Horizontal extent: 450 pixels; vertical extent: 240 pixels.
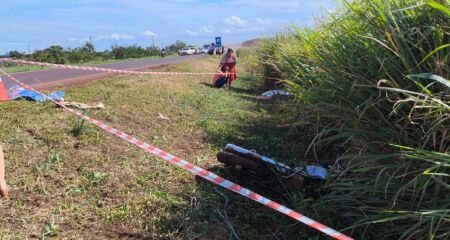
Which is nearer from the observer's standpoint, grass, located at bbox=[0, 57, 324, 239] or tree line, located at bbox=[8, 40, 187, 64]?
grass, located at bbox=[0, 57, 324, 239]

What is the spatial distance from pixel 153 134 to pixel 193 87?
6.62 meters

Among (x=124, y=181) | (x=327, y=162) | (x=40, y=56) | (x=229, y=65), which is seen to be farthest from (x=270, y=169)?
(x=40, y=56)

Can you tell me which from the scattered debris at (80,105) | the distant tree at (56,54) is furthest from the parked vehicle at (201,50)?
the scattered debris at (80,105)

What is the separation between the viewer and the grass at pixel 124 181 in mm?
3816

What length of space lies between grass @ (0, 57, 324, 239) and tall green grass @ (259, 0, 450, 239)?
514 millimetres

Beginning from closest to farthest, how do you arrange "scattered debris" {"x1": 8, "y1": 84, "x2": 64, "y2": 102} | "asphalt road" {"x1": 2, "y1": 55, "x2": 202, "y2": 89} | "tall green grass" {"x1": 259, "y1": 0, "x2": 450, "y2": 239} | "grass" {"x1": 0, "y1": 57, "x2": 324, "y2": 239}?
"tall green grass" {"x1": 259, "y1": 0, "x2": 450, "y2": 239}, "grass" {"x1": 0, "y1": 57, "x2": 324, "y2": 239}, "scattered debris" {"x1": 8, "y1": 84, "x2": 64, "y2": 102}, "asphalt road" {"x1": 2, "y1": 55, "x2": 202, "y2": 89}

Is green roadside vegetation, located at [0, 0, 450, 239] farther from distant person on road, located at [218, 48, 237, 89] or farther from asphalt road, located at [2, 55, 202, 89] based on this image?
distant person on road, located at [218, 48, 237, 89]

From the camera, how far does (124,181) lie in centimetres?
471

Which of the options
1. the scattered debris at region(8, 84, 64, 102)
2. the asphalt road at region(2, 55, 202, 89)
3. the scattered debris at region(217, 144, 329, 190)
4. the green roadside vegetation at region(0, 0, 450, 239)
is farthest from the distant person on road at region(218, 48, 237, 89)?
the scattered debris at region(217, 144, 329, 190)

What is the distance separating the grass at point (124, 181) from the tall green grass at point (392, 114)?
1.69ft

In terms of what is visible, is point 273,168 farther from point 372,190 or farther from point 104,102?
point 104,102

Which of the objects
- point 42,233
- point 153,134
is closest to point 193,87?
point 153,134

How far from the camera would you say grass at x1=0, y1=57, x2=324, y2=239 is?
3816 millimetres

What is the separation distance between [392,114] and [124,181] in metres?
2.64
